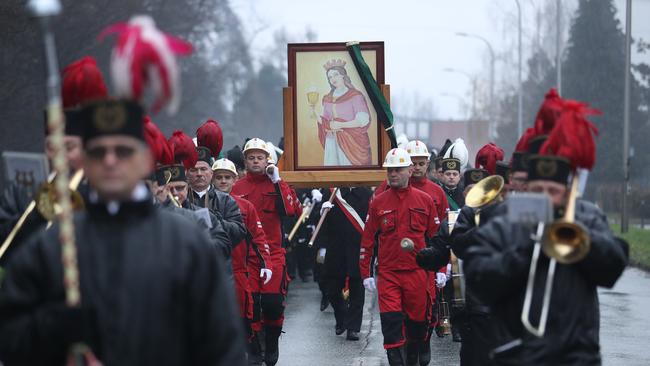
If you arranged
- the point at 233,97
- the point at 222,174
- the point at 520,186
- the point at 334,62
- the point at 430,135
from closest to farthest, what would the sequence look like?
the point at 520,186
the point at 222,174
the point at 334,62
the point at 233,97
the point at 430,135

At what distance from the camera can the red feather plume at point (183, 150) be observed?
1014cm

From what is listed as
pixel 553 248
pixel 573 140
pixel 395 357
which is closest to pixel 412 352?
pixel 395 357

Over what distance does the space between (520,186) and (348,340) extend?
24.6ft

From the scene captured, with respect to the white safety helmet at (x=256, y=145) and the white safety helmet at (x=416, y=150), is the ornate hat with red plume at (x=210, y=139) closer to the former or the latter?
the white safety helmet at (x=256, y=145)

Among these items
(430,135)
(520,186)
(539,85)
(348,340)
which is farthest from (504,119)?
(520,186)

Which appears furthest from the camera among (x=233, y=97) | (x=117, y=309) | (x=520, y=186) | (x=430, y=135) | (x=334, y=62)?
(x=430, y=135)

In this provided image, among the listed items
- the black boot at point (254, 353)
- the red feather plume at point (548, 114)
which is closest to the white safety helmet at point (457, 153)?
the black boot at point (254, 353)

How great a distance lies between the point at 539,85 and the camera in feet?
268

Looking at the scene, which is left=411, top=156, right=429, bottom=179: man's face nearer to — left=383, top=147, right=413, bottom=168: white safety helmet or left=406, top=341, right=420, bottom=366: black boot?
left=383, top=147, right=413, bottom=168: white safety helmet

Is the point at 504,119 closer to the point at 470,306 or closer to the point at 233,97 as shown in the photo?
the point at 233,97

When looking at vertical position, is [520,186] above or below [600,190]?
above

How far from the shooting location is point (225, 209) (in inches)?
428

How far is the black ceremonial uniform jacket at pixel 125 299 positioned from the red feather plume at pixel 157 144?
9.91 feet

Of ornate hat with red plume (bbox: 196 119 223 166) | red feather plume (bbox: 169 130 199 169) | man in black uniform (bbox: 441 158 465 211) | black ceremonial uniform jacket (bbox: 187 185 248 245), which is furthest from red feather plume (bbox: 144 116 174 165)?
man in black uniform (bbox: 441 158 465 211)
